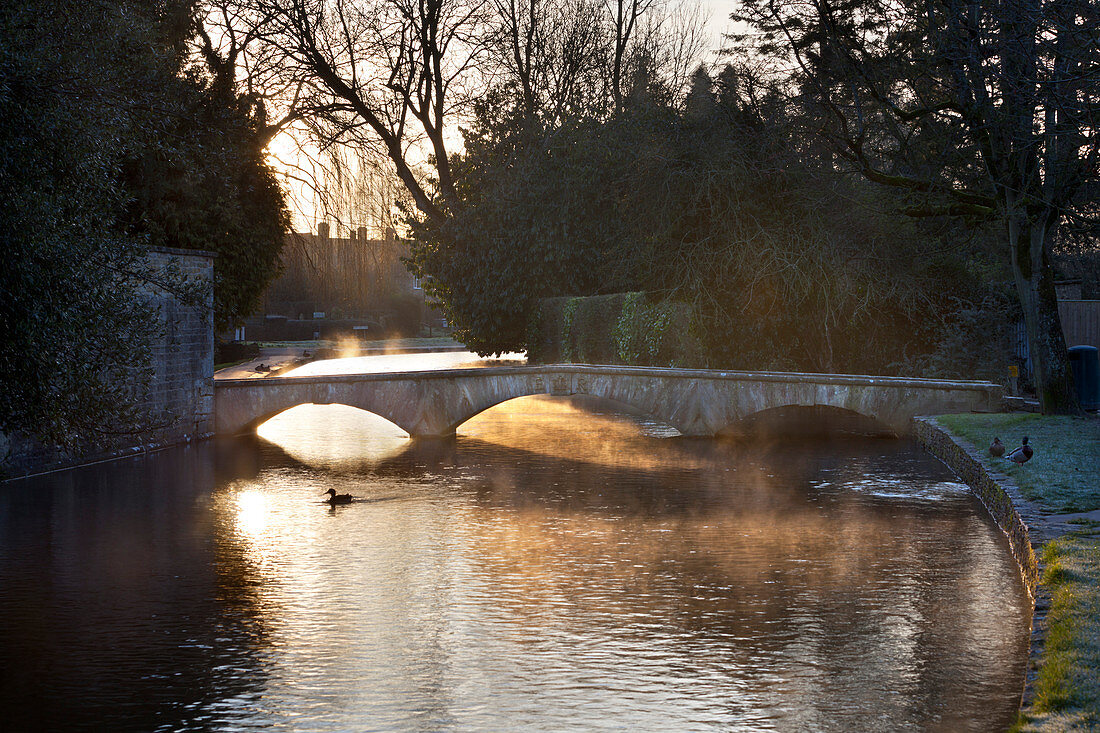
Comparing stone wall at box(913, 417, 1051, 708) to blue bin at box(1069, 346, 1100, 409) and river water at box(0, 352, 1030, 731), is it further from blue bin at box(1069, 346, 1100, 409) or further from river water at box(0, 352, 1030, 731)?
blue bin at box(1069, 346, 1100, 409)

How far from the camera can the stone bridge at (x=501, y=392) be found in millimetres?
24750

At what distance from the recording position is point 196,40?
99.1ft

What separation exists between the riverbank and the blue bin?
2.63m

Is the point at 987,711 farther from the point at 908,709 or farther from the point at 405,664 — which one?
the point at 405,664

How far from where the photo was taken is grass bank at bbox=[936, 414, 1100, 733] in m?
6.80

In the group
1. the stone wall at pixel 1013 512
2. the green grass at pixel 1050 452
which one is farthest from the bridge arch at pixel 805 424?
the green grass at pixel 1050 452

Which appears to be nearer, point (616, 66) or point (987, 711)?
point (987, 711)

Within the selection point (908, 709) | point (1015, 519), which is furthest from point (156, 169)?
point (908, 709)

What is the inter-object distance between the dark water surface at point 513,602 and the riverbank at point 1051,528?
2.18 feet

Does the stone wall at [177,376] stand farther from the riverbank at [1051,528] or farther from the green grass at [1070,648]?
the green grass at [1070,648]

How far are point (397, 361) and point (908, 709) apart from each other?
40.2m

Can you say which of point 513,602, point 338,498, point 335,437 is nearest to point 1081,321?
point 338,498

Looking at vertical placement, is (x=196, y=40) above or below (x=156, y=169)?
above

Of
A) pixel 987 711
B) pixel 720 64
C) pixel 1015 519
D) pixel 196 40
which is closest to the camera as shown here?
pixel 987 711
